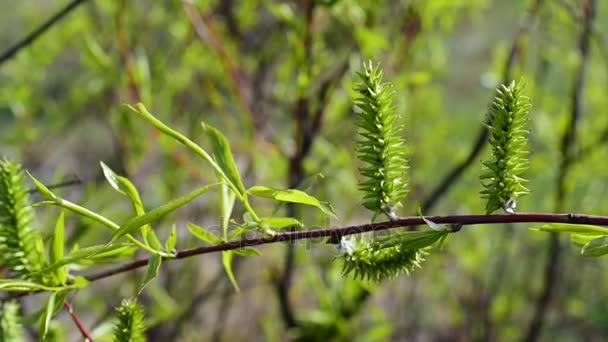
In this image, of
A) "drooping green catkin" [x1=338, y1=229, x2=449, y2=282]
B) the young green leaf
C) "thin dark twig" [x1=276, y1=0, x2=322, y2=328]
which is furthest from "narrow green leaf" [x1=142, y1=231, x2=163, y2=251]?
"thin dark twig" [x1=276, y1=0, x2=322, y2=328]

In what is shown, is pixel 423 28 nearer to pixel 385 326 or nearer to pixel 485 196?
pixel 385 326

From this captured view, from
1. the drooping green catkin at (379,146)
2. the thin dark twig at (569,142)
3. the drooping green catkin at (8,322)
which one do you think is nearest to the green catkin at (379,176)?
the drooping green catkin at (379,146)

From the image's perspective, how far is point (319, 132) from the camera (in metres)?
1.63

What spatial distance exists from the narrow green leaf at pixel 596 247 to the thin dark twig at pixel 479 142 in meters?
0.54

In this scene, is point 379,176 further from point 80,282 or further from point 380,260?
point 80,282

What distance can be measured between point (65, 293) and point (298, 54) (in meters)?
0.69

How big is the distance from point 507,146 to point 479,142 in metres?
0.61

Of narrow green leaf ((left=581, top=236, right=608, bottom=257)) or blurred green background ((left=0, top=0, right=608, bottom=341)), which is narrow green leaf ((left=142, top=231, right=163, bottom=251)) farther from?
blurred green background ((left=0, top=0, right=608, bottom=341))

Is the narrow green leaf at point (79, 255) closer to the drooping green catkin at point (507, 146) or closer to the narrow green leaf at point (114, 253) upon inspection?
the narrow green leaf at point (114, 253)

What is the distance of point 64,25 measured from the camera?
6.05 feet

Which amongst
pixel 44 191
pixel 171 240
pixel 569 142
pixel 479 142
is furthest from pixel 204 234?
pixel 569 142

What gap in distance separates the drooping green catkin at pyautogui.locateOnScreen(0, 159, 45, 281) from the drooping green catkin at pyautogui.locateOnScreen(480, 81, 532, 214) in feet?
1.23

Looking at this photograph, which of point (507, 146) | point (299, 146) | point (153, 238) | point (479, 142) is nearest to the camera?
point (507, 146)

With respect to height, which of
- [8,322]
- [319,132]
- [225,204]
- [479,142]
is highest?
[319,132]
